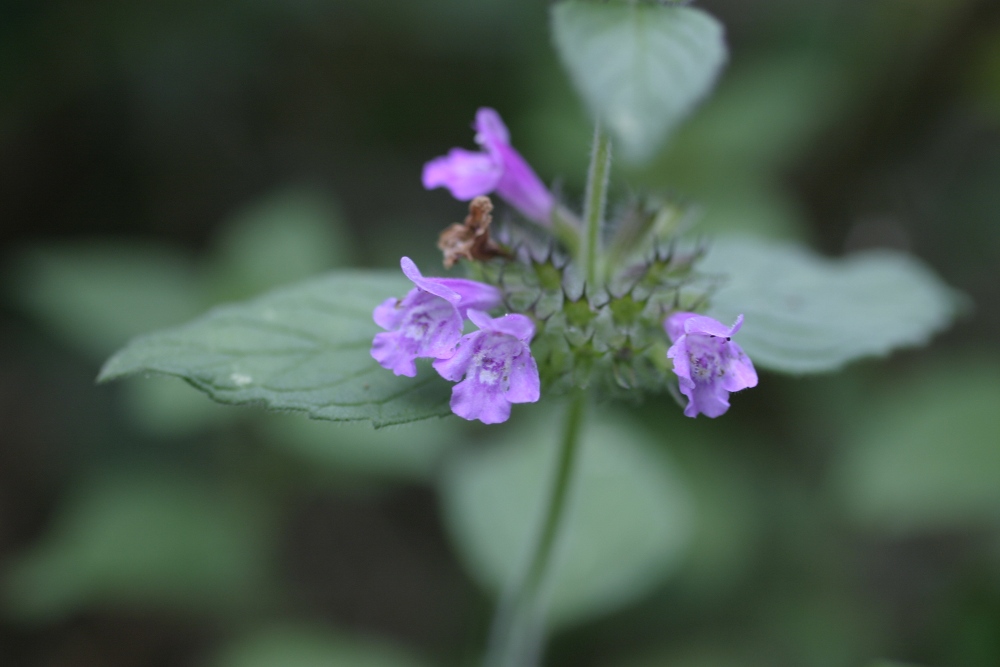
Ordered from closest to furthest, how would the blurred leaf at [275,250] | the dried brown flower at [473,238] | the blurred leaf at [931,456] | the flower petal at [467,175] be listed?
the dried brown flower at [473,238], the flower petal at [467,175], the blurred leaf at [931,456], the blurred leaf at [275,250]

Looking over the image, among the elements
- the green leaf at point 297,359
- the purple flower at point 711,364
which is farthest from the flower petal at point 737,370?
the green leaf at point 297,359

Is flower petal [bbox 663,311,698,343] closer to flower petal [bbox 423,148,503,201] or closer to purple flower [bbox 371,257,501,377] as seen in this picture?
purple flower [bbox 371,257,501,377]

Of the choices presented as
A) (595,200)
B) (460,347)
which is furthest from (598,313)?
(460,347)

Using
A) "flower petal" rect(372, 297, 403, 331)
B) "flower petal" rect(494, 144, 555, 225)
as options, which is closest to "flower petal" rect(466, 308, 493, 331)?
"flower petal" rect(372, 297, 403, 331)

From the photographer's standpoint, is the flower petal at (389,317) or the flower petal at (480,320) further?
the flower petal at (389,317)

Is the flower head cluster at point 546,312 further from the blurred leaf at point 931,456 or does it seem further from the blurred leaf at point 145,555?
the blurred leaf at point 145,555

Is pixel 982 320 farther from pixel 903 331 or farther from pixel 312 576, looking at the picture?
pixel 312 576

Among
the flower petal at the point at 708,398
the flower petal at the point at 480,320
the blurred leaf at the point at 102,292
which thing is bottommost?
the flower petal at the point at 480,320
